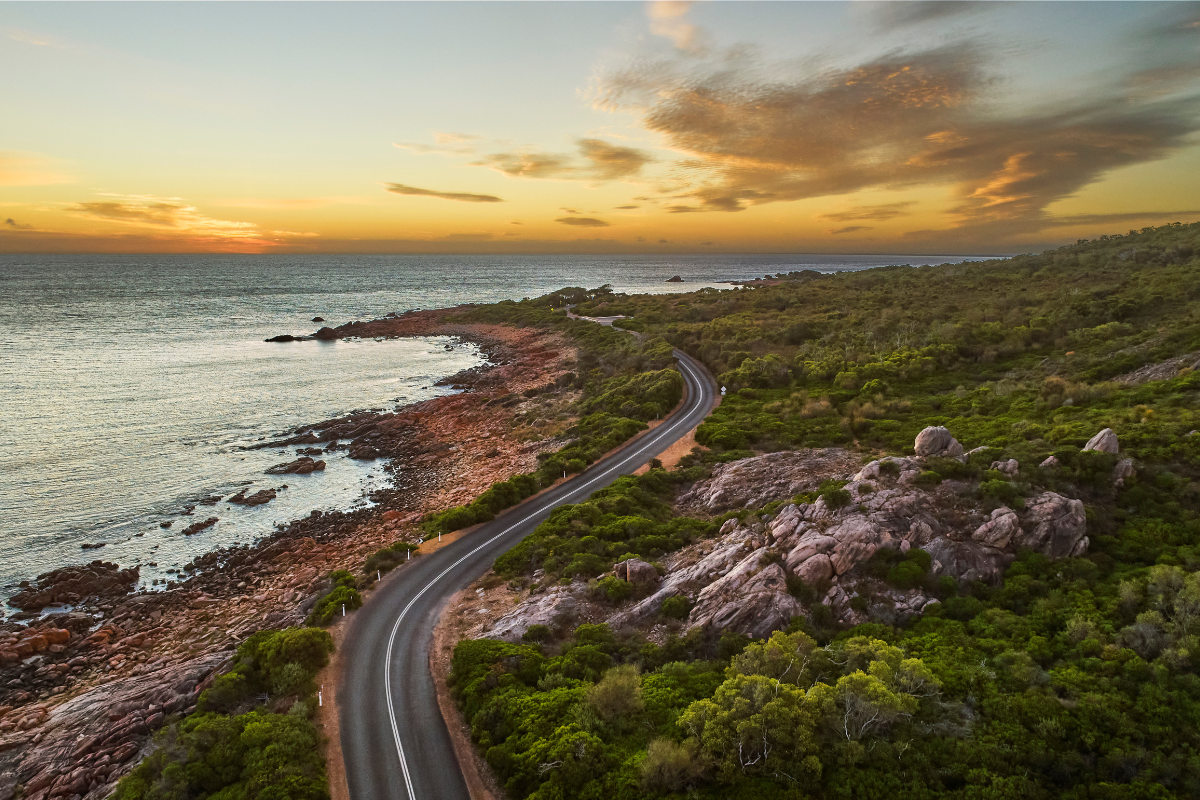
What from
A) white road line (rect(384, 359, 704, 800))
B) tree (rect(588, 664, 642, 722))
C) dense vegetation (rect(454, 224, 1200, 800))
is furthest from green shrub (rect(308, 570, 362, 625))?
tree (rect(588, 664, 642, 722))

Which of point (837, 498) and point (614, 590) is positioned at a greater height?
point (837, 498)

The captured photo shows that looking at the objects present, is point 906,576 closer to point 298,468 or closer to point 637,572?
point 637,572

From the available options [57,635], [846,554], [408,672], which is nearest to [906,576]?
[846,554]

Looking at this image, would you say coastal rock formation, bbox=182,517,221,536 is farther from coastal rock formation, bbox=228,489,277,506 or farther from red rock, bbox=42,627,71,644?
red rock, bbox=42,627,71,644

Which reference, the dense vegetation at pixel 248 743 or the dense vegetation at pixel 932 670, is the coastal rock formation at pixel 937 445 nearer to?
the dense vegetation at pixel 932 670

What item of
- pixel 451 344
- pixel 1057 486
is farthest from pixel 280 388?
pixel 1057 486

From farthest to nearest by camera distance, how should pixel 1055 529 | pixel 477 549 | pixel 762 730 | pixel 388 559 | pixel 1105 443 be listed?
1. pixel 477 549
2. pixel 388 559
3. pixel 1105 443
4. pixel 1055 529
5. pixel 762 730
